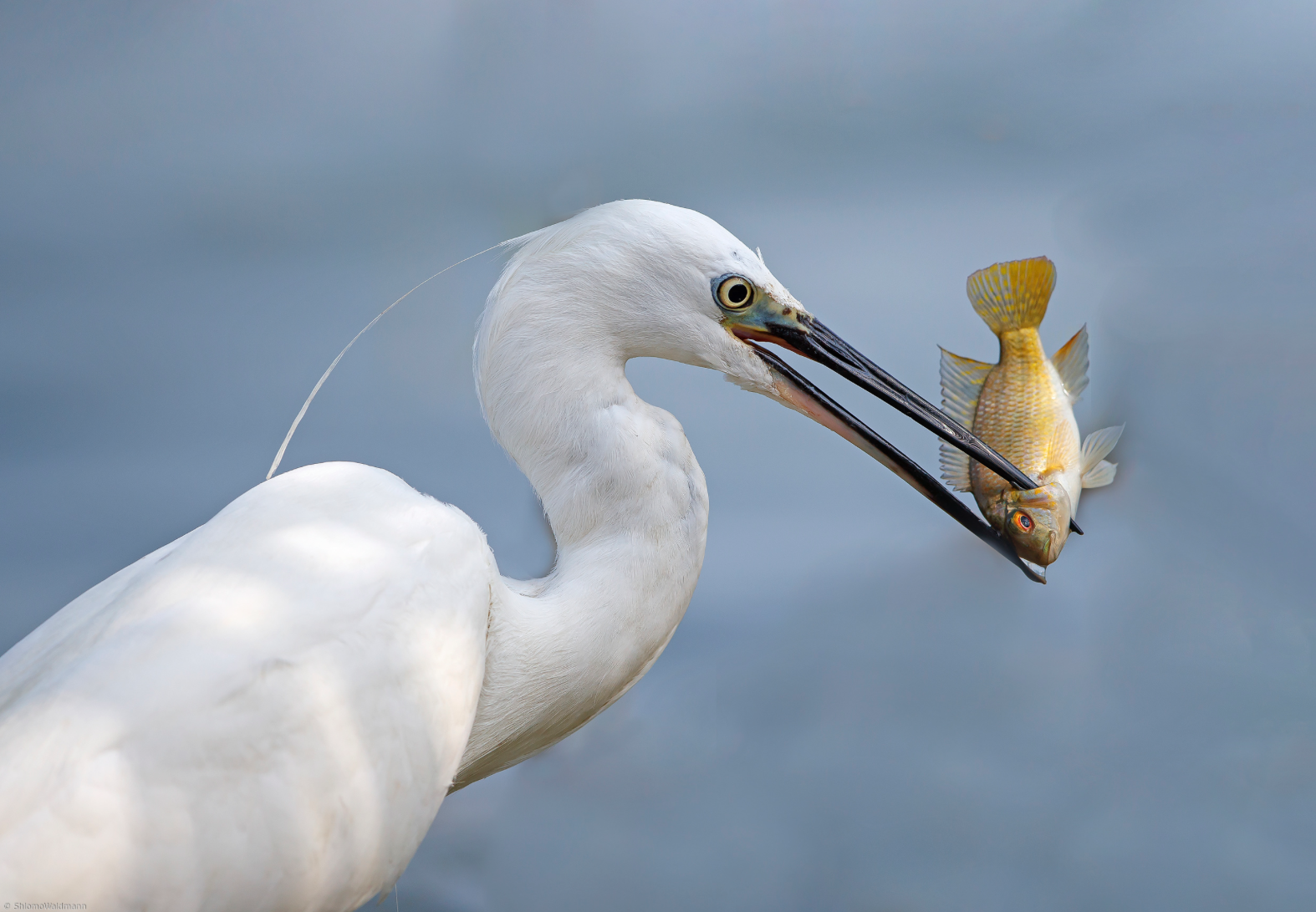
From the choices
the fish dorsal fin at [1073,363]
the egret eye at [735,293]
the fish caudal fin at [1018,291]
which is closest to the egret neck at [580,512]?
the egret eye at [735,293]

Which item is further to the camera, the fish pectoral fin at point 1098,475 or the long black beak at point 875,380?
the fish pectoral fin at point 1098,475

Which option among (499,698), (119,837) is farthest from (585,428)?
Result: (119,837)

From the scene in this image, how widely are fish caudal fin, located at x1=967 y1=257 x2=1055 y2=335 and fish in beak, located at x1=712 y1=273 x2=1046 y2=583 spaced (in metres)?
0.28

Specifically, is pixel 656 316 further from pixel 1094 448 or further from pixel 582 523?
pixel 1094 448

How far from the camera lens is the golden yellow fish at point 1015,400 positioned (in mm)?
1280

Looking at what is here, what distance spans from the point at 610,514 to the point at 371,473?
29 cm

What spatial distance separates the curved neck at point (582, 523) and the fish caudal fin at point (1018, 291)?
560 millimetres

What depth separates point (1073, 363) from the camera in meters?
1.43

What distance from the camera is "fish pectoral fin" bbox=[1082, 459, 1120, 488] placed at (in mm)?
1445

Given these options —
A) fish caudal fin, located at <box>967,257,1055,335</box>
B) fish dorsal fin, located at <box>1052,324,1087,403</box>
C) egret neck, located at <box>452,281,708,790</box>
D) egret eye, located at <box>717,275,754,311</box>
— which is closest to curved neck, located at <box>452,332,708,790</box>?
egret neck, located at <box>452,281,708,790</box>

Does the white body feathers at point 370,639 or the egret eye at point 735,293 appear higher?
the egret eye at point 735,293

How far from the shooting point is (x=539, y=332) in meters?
1.06

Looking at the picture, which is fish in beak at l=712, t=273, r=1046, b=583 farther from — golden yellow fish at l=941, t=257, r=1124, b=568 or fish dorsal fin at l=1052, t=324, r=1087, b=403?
fish dorsal fin at l=1052, t=324, r=1087, b=403

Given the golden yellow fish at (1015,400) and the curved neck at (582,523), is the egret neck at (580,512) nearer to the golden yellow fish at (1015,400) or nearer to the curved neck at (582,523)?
the curved neck at (582,523)
